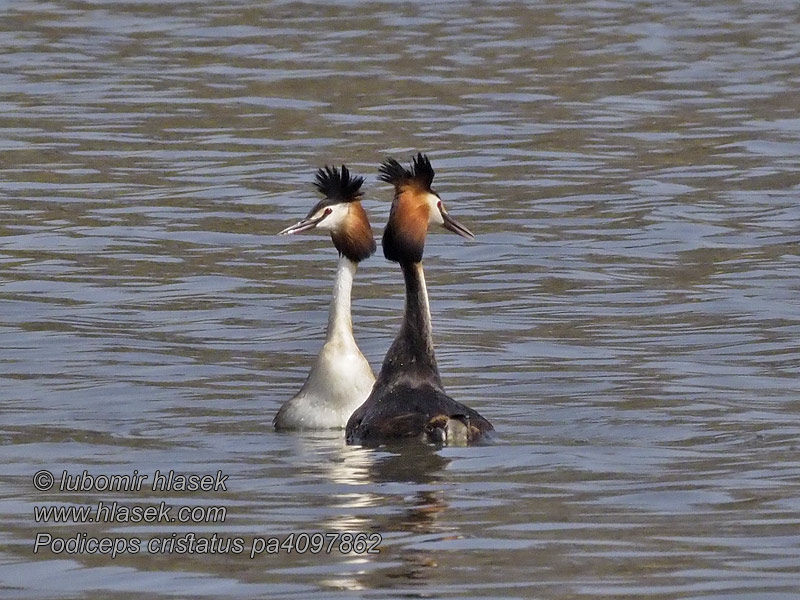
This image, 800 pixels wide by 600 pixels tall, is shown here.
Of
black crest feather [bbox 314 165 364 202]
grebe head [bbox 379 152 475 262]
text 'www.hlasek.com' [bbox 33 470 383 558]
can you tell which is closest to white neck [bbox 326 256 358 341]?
black crest feather [bbox 314 165 364 202]

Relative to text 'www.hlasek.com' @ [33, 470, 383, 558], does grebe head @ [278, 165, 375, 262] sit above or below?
above

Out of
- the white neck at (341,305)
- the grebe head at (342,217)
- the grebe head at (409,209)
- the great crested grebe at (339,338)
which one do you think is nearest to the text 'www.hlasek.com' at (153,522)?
the great crested grebe at (339,338)

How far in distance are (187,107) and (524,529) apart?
1435 cm

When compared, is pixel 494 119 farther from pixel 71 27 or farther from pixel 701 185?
pixel 71 27

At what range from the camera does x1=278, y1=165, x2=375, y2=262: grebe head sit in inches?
435

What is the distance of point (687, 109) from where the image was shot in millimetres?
21906

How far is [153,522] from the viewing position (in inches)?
323

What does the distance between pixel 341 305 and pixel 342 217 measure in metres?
0.50

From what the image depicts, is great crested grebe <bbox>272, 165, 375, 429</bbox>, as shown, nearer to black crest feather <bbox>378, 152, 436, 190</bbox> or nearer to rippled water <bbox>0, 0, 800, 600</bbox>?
rippled water <bbox>0, 0, 800, 600</bbox>

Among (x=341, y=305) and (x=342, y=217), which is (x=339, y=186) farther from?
(x=341, y=305)

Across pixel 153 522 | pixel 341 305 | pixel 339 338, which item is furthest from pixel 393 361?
pixel 153 522

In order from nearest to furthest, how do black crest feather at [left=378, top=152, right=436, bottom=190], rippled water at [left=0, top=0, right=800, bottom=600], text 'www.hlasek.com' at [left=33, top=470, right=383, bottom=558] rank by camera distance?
1. text 'www.hlasek.com' at [left=33, top=470, right=383, bottom=558]
2. rippled water at [left=0, top=0, right=800, bottom=600]
3. black crest feather at [left=378, top=152, right=436, bottom=190]

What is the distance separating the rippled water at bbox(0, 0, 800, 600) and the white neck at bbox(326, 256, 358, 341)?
0.67m

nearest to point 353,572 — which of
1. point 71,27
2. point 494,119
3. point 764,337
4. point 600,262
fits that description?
point 764,337
